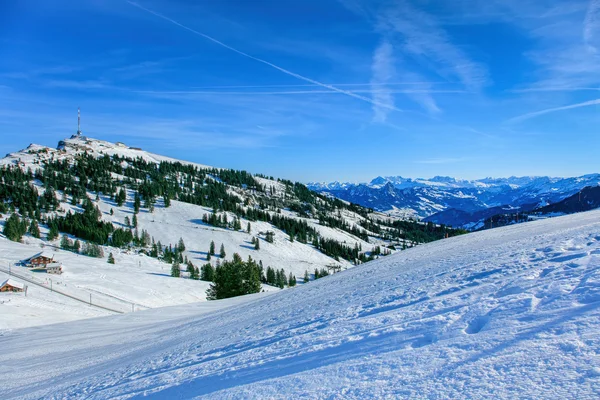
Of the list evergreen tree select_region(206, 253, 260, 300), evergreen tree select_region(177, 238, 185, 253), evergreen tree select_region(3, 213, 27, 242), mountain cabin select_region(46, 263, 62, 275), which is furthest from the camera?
evergreen tree select_region(177, 238, 185, 253)

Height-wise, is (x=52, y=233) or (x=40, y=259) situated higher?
(x=52, y=233)

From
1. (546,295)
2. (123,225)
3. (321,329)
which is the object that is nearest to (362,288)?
(321,329)

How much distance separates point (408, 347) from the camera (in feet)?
20.6

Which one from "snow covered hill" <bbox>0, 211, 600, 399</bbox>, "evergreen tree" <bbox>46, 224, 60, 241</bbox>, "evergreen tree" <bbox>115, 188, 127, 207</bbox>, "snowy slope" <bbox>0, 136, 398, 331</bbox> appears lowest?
"snowy slope" <bbox>0, 136, 398, 331</bbox>

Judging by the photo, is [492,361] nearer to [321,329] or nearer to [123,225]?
[321,329]

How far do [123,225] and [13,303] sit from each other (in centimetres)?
9235

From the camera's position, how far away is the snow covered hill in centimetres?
491

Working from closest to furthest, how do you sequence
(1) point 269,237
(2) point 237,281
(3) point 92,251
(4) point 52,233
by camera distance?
1. (2) point 237,281
2. (3) point 92,251
3. (4) point 52,233
4. (1) point 269,237

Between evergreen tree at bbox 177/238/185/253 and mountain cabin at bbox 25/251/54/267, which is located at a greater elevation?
mountain cabin at bbox 25/251/54/267

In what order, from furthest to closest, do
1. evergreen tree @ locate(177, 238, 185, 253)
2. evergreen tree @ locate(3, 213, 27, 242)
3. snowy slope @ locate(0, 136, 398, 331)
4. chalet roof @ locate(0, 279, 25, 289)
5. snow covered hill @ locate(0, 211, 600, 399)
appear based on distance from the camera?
evergreen tree @ locate(177, 238, 185, 253), evergreen tree @ locate(3, 213, 27, 242), chalet roof @ locate(0, 279, 25, 289), snowy slope @ locate(0, 136, 398, 331), snow covered hill @ locate(0, 211, 600, 399)

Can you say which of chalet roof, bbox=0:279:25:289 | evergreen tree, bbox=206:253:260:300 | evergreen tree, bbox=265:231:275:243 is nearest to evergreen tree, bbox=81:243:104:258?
chalet roof, bbox=0:279:25:289

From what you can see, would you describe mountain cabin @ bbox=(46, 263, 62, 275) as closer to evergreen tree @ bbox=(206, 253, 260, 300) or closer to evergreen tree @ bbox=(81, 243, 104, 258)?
evergreen tree @ bbox=(81, 243, 104, 258)

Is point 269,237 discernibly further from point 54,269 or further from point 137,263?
point 54,269

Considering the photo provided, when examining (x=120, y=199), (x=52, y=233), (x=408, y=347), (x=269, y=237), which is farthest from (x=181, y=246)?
Answer: (x=408, y=347)
